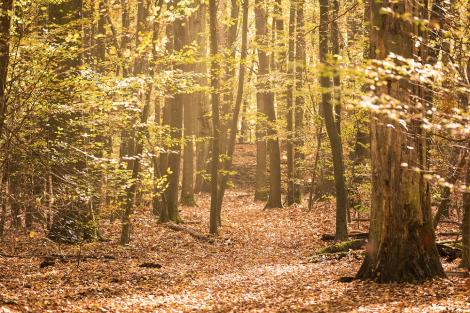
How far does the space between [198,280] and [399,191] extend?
4.50m

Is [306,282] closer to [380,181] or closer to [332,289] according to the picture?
[332,289]

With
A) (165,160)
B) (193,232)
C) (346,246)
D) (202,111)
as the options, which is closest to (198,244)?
(193,232)

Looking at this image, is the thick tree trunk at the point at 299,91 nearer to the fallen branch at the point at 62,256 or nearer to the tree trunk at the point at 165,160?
the tree trunk at the point at 165,160

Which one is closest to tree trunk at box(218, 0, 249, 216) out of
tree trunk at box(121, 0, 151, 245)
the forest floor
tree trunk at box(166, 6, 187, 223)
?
tree trunk at box(166, 6, 187, 223)

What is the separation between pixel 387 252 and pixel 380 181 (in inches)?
45.6

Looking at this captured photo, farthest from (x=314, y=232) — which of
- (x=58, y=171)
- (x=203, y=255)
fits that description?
(x=58, y=171)

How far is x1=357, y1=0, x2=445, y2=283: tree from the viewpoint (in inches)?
329

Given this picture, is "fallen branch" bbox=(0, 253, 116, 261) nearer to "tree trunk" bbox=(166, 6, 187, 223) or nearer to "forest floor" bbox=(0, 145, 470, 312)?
"forest floor" bbox=(0, 145, 470, 312)

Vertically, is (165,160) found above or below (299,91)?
below

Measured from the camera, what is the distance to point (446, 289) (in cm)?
795

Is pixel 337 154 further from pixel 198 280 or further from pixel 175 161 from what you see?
pixel 175 161

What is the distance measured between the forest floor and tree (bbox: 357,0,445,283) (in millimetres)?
396

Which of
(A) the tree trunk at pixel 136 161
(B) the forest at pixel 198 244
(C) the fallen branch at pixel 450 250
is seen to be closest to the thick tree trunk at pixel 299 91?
(B) the forest at pixel 198 244

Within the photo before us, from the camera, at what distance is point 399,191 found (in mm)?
8406
